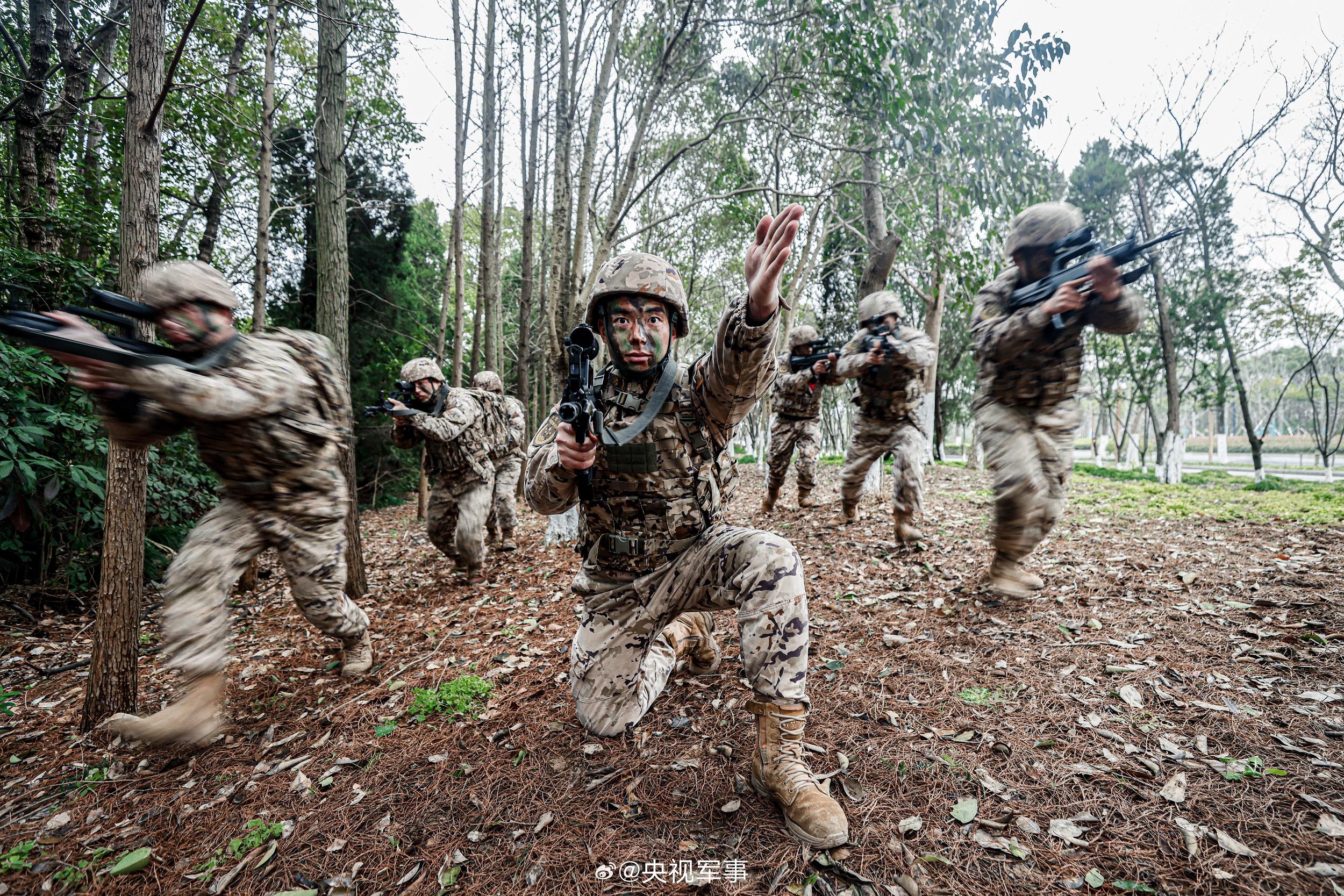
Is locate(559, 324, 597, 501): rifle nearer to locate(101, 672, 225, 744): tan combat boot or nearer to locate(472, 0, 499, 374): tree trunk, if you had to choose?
locate(101, 672, 225, 744): tan combat boot

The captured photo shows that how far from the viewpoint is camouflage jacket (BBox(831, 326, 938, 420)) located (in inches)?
222

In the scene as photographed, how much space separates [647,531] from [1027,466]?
106 inches

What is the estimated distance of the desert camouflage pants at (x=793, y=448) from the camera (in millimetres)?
7602

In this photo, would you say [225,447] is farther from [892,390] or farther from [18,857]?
[892,390]

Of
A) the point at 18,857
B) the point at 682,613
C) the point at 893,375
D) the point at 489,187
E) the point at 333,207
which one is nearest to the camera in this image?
the point at 18,857

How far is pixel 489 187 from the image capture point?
10062 mm

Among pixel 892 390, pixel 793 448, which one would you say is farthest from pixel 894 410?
pixel 793 448

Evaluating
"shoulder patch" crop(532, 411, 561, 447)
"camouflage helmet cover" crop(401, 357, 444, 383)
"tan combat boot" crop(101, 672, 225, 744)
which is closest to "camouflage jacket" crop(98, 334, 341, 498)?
"tan combat boot" crop(101, 672, 225, 744)

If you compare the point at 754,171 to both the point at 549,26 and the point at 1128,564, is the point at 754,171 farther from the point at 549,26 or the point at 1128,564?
the point at 1128,564

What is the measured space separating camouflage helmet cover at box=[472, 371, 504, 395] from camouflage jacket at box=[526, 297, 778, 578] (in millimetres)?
5622

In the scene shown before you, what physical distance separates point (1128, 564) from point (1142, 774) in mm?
3286

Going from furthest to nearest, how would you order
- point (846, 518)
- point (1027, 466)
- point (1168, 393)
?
point (1168, 393), point (846, 518), point (1027, 466)

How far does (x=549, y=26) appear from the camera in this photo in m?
8.80

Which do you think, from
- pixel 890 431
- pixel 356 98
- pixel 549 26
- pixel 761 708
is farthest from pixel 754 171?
pixel 761 708
